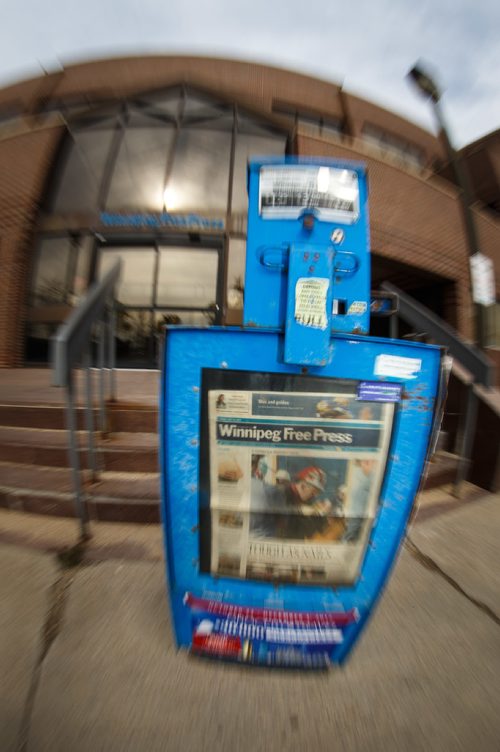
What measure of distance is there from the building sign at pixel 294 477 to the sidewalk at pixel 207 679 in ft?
1.38

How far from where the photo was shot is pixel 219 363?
1.21 metres

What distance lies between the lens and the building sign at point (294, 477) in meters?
1.23

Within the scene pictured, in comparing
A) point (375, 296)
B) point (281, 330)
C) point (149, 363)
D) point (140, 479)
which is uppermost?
point (375, 296)

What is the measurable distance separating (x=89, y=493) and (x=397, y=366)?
7.65 ft

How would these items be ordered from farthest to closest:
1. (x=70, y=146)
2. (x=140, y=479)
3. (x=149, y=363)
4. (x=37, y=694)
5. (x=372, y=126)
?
1. (x=372, y=126)
2. (x=70, y=146)
3. (x=149, y=363)
4. (x=140, y=479)
5. (x=37, y=694)

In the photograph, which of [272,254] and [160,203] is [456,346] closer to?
[272,254]

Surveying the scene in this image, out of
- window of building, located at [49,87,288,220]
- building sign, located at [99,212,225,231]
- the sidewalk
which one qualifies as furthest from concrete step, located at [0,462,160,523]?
window of building, located at [49,87,288,220]

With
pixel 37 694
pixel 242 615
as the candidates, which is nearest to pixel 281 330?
pixel 242 615

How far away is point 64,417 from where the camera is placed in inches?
127

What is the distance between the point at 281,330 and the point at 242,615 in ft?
3.76

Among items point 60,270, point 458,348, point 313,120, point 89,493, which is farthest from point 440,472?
point 313,120

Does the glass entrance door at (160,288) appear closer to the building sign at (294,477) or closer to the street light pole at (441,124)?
the street light pole at (441,124)

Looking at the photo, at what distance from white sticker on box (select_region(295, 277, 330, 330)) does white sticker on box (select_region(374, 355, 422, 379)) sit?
263 millimetres

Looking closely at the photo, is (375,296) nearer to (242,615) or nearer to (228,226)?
(242,615)
